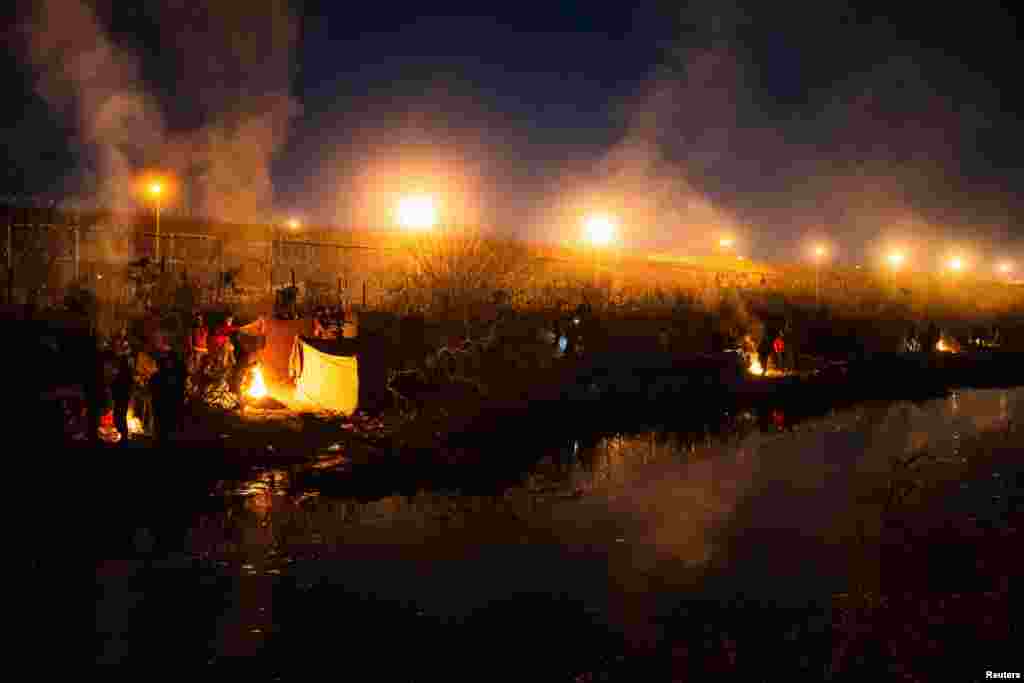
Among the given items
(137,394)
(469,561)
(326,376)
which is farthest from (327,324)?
(469,561)

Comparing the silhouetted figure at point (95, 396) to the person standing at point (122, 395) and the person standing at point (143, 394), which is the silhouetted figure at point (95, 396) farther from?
the person standing at point (143, 394)

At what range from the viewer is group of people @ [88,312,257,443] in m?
13.9

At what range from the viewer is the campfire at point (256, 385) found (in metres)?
18.0

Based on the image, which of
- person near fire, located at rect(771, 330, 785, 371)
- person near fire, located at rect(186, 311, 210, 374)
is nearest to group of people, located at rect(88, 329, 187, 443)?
person near fire, located at rect(186, 311, 210, 374)

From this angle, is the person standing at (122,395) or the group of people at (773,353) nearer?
the person standing at (122,395)

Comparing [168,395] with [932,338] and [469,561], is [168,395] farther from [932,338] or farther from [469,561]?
[932,338]

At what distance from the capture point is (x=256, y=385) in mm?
18156

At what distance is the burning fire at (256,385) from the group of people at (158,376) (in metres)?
Answer: 0.28

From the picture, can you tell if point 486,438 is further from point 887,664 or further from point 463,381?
point 887,664

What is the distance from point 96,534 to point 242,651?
435 cm

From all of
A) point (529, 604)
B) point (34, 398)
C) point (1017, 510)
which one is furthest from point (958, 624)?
point (34, 398)

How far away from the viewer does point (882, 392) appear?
29906 millimetres

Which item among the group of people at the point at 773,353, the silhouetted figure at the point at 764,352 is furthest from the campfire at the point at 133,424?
the group of people at the point at 773,353

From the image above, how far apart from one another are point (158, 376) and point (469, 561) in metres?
7.24
